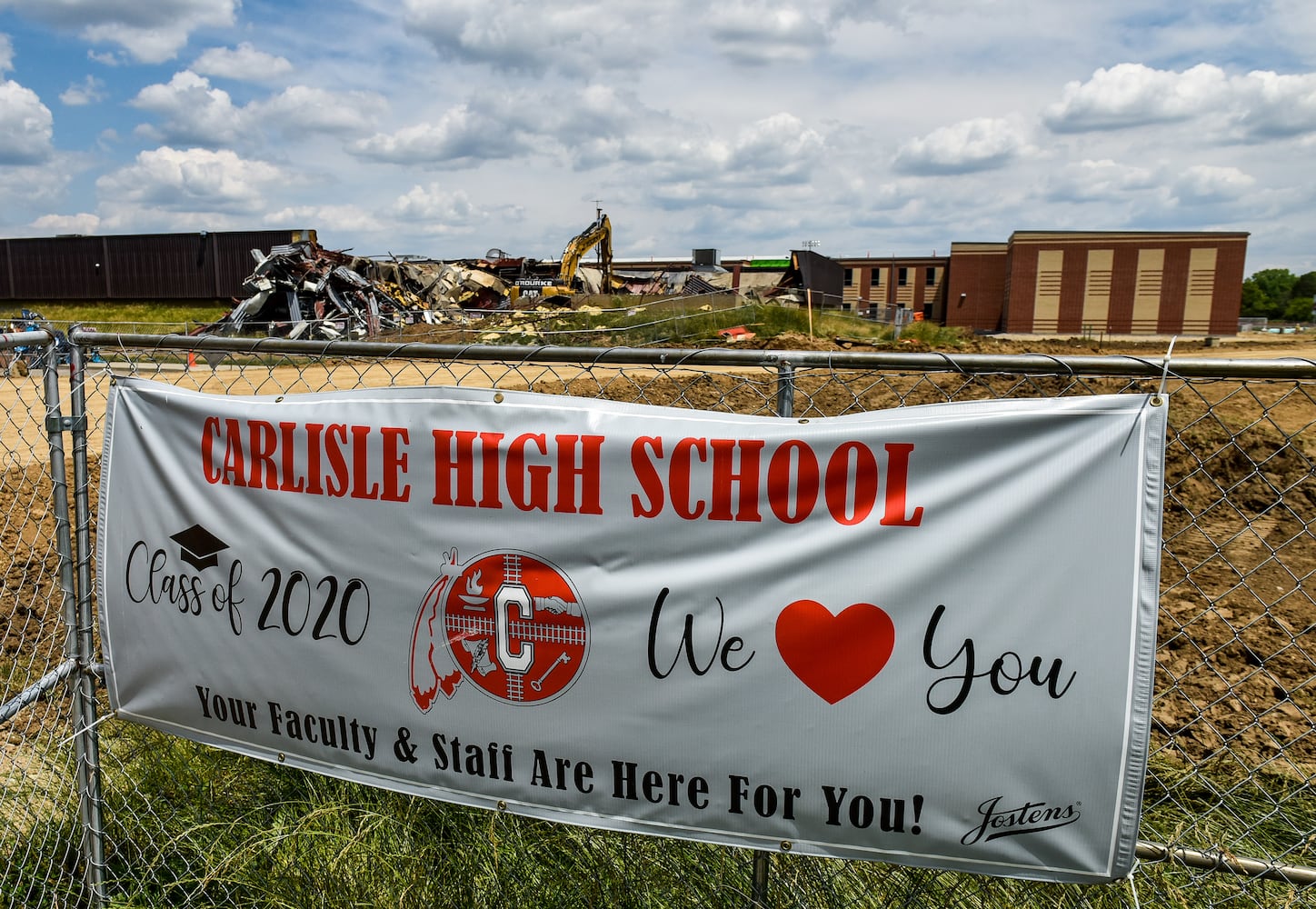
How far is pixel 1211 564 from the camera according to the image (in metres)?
9.41

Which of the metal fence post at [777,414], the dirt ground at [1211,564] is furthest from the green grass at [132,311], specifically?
the metal fence post at [777,414]

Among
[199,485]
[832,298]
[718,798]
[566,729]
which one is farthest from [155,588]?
[832,298]

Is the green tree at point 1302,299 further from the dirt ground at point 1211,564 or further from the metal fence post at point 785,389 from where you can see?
the metal fence post at point 785,389

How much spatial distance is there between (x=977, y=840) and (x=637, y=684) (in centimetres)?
96

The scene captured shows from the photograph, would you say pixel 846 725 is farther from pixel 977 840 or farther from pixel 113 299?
pixel 113 299

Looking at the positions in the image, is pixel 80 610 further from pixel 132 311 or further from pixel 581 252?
pixel 132 311

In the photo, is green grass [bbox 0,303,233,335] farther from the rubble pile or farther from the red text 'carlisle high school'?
the red text 'carlisle high school'

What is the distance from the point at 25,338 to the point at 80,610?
101cm

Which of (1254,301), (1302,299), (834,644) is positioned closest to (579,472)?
(834,644)

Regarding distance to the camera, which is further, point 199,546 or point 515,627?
point 199,546

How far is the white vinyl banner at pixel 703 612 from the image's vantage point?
2.31 meters

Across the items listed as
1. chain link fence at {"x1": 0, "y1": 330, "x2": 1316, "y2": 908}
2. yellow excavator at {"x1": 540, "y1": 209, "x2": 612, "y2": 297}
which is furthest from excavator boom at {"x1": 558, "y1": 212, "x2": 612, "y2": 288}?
chain link fence at {"x1": 0, "y1": 330, "x2": 1316, "y2": 908}

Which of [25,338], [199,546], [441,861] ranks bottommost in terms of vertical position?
[441,861]

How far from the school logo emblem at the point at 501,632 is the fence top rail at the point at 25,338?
1.81m
